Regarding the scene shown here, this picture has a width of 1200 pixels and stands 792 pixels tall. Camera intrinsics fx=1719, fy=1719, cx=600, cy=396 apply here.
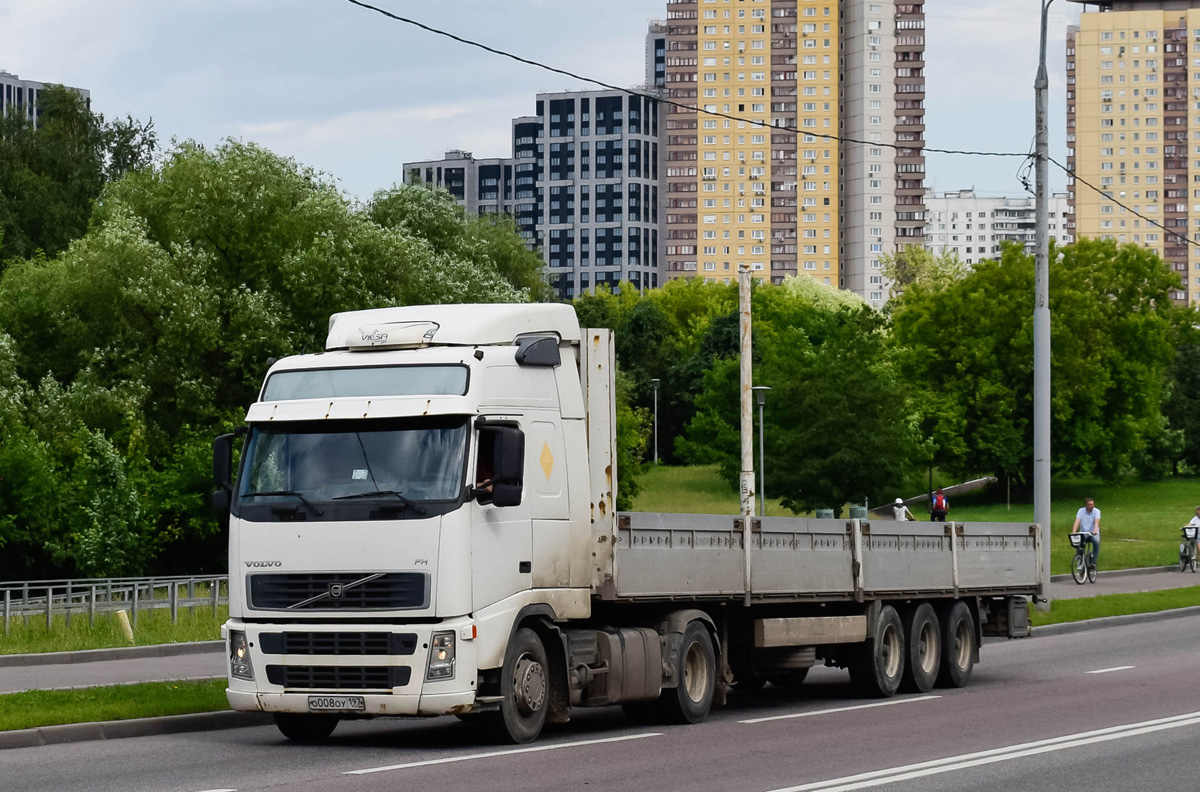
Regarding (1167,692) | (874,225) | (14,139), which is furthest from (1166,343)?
(874,225)

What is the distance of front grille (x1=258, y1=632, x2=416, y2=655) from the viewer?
12.5 m

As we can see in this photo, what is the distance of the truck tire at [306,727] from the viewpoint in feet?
45.6

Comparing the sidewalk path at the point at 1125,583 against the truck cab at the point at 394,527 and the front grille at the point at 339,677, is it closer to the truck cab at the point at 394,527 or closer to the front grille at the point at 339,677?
the truck cab at the point at 394,527

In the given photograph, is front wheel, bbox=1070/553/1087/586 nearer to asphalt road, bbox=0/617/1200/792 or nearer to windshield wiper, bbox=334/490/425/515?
asphalt road, bbox=0/617/1200/792

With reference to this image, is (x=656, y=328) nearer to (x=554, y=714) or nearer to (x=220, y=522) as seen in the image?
(x=220, y=522)

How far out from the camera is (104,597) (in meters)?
32.5

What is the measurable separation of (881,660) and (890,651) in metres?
0.30

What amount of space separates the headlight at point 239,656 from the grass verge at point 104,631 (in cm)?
1092

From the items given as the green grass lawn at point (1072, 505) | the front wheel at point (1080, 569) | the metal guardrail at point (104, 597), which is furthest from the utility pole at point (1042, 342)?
the green grass lawn at point (1072, 505)

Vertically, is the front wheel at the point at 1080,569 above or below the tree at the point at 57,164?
below

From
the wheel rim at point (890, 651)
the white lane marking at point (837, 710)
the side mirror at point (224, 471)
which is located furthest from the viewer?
the wheel rim at point (890, 651)

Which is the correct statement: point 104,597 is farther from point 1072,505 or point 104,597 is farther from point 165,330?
point 1072,505

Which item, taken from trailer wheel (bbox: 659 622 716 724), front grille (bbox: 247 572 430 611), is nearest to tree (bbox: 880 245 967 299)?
trailer wheel (bbox: 659 622 716 724)

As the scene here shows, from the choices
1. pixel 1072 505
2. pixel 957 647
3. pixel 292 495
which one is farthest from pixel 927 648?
pixel 1072 505
